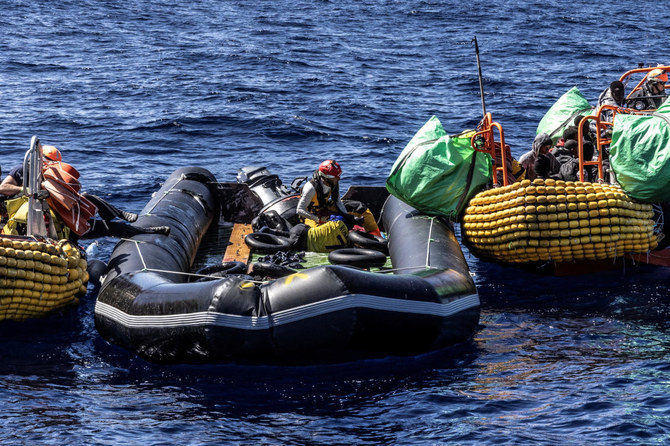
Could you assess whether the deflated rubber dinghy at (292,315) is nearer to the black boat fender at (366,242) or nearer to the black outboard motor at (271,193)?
the black boat fender at (366,242)

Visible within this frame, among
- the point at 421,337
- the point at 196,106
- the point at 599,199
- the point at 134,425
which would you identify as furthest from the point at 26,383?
the point at 196,106

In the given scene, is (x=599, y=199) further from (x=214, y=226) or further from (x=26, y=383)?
(x=26, y=383)

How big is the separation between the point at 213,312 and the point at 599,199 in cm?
478

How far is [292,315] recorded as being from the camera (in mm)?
7910

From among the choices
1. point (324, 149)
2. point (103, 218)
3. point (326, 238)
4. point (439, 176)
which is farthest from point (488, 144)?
point (324, 149)

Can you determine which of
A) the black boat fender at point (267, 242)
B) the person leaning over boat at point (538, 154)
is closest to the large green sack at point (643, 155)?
the person leaning over boat at point (538, 154)

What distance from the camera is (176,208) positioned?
11812mm

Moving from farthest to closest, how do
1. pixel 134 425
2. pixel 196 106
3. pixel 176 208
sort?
pixel 196 106, pixel 176 208, pixel 134 425

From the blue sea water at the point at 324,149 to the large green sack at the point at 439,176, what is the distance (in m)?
1.02

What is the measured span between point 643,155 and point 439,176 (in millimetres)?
2310

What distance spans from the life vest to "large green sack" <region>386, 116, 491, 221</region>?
3.60 meters

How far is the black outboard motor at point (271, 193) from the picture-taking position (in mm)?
12242

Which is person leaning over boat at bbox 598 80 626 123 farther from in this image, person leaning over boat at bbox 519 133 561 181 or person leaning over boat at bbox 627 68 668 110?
person leaning over boat at bbox 519 133 561 181

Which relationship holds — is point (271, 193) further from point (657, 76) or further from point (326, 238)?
point (657, 76)
